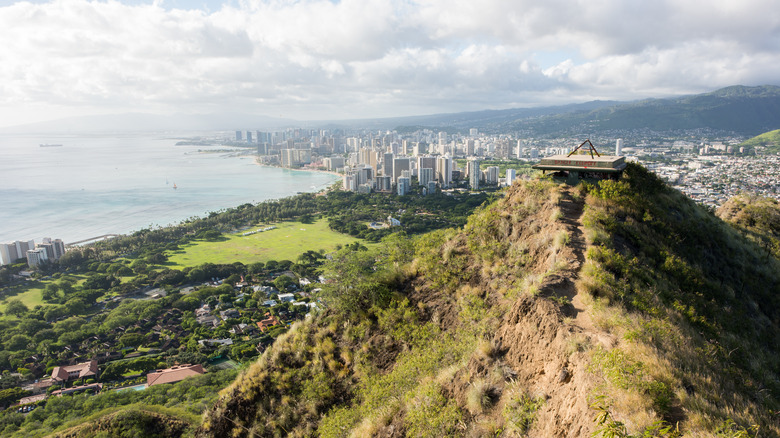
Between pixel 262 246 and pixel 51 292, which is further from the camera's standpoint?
pixel 262 246

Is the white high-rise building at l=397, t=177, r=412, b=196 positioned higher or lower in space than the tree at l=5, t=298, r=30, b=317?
higher

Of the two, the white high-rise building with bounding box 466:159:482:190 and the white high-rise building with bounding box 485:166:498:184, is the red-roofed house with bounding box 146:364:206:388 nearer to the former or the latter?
the white high-rise building with bounding box 466:159:482:190

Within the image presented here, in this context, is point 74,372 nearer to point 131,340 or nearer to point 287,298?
point 131,340

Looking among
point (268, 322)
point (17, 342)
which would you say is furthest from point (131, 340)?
point (268, 322)

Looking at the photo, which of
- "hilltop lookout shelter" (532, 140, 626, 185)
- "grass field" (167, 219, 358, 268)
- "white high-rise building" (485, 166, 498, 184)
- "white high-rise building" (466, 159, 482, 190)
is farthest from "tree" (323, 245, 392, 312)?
"white high-rise building" (485, 166, 498, 184)

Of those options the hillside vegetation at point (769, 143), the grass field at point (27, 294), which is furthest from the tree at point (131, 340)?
the hillside vegetation at point (769, 143)
